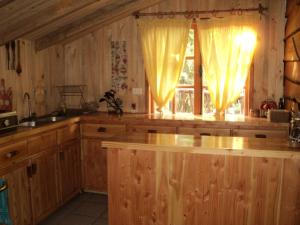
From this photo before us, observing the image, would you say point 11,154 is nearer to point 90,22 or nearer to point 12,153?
point 12,153

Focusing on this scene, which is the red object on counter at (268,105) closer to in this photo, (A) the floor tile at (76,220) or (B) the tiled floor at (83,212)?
(B) the tiled floor at (83,212)

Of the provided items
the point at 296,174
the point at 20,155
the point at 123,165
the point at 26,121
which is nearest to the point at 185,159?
the point at 123,165

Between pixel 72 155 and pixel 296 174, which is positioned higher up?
pixel 296 174

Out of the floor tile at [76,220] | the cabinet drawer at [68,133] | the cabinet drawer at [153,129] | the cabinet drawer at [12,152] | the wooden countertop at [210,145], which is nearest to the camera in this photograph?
the wooden countertop at [210,145]

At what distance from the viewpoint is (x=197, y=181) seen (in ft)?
6.88

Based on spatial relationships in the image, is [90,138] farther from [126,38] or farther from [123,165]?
[123,165]

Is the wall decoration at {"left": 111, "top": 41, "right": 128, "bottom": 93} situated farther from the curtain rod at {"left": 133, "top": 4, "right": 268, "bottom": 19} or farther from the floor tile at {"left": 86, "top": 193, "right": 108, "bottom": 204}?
the floor tile at {"left": 86, "top": 193, "right": 108, "bottom": 204}

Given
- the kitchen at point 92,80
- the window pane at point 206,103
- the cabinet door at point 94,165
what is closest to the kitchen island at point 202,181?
the kitchen at point 92,80

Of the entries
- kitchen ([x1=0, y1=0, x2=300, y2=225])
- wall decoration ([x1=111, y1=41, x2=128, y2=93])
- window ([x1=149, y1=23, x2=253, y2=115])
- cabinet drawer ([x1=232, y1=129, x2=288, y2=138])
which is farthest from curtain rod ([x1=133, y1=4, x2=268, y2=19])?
cabinet drawer ([x1=232, y1=129, x2=288, y2=138])

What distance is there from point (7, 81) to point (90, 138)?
117 centimetres

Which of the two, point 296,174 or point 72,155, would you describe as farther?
point 72,155

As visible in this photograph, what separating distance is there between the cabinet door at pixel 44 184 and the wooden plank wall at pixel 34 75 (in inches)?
29.8

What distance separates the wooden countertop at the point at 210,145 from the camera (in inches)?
76.7

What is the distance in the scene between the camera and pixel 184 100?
4074 mm
